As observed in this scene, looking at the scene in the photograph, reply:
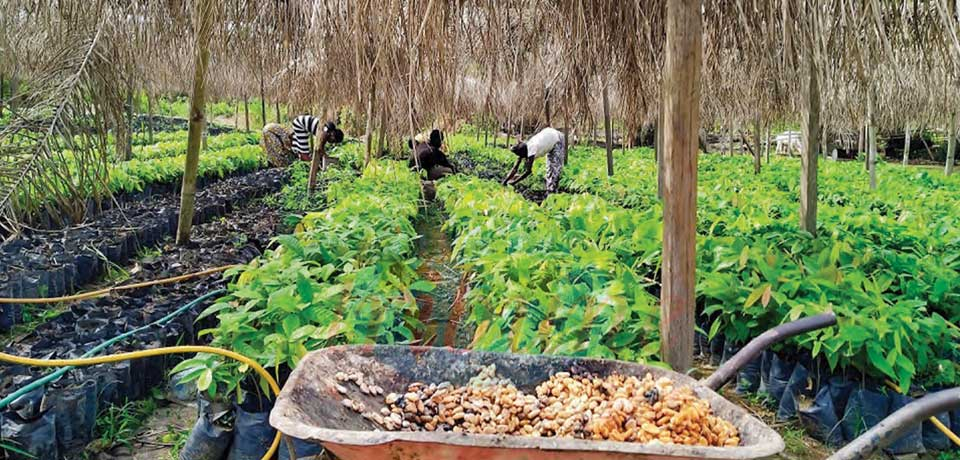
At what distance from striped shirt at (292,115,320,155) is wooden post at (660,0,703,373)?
12.9 meters

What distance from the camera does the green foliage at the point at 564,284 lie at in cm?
287

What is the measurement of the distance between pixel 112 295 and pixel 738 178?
1107cm

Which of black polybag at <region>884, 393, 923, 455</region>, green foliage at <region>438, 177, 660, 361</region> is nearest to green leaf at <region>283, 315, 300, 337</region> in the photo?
green foliage at <region>438, 177, 660, 361</region>

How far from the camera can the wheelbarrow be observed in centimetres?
147

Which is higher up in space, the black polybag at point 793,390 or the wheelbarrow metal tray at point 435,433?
the wheelbarrow metal tray at point 435,433

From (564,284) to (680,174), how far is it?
115 cm

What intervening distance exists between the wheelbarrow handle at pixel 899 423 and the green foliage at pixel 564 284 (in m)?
1.37

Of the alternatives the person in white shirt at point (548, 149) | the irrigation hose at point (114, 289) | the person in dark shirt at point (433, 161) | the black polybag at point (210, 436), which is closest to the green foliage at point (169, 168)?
the irrigation hose at point (114, 289)

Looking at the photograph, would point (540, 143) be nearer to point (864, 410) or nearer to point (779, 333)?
point (864, 410)

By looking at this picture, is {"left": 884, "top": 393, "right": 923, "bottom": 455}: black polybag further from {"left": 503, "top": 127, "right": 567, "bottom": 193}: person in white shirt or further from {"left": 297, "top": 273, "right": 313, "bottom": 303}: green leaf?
{"left": 503, "top": 127, "right": 567, "bottom": 193}: person in white shirt

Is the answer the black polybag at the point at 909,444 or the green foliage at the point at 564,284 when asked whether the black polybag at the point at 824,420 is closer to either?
the black polybag at the point at 909,444

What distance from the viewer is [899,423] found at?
1318mm

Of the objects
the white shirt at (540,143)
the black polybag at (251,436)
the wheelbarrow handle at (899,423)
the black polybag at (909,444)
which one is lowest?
the black polybag at (909,444)

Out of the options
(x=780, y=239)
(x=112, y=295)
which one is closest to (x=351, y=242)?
(x=112, y=295)
